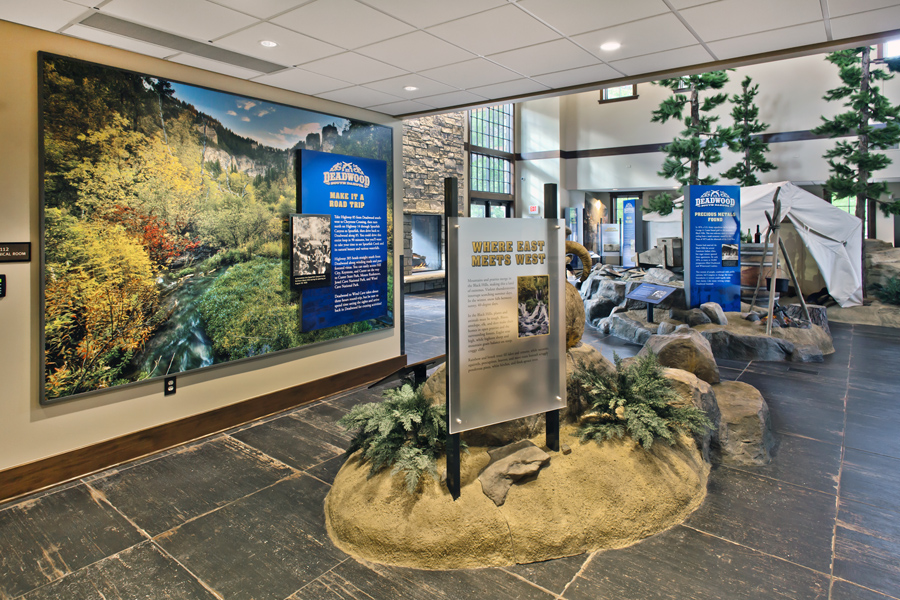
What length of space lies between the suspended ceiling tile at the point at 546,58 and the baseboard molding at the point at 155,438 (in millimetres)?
3218

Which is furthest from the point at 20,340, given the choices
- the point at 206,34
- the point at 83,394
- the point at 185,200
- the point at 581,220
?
the point at 581,220

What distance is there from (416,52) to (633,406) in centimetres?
272

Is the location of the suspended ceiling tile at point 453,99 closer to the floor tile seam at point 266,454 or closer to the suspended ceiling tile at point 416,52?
the suspended ceiling tile at point 416,52

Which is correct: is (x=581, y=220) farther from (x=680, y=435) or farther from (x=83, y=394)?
(x=83, y=394)

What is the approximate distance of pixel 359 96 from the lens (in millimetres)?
4621

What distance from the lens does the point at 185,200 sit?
12.3 ft

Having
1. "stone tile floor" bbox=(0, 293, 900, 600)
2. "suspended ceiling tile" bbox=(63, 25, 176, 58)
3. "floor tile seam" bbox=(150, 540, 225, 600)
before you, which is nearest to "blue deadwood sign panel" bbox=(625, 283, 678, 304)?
"stone tile floor" bbox=(0, 293, 900, 600)

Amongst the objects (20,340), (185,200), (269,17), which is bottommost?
(20,340)

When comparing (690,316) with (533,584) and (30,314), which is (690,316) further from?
(30,314)

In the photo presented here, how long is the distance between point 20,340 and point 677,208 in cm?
1136

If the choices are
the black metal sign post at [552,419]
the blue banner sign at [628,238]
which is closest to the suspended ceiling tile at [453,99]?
the black metal sign post at [552,419]

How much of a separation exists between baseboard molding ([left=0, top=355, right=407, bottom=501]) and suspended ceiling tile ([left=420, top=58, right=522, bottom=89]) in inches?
114

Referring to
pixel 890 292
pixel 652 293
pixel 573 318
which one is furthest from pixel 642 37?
pixel 890 292

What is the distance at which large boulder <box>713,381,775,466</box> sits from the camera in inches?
138
